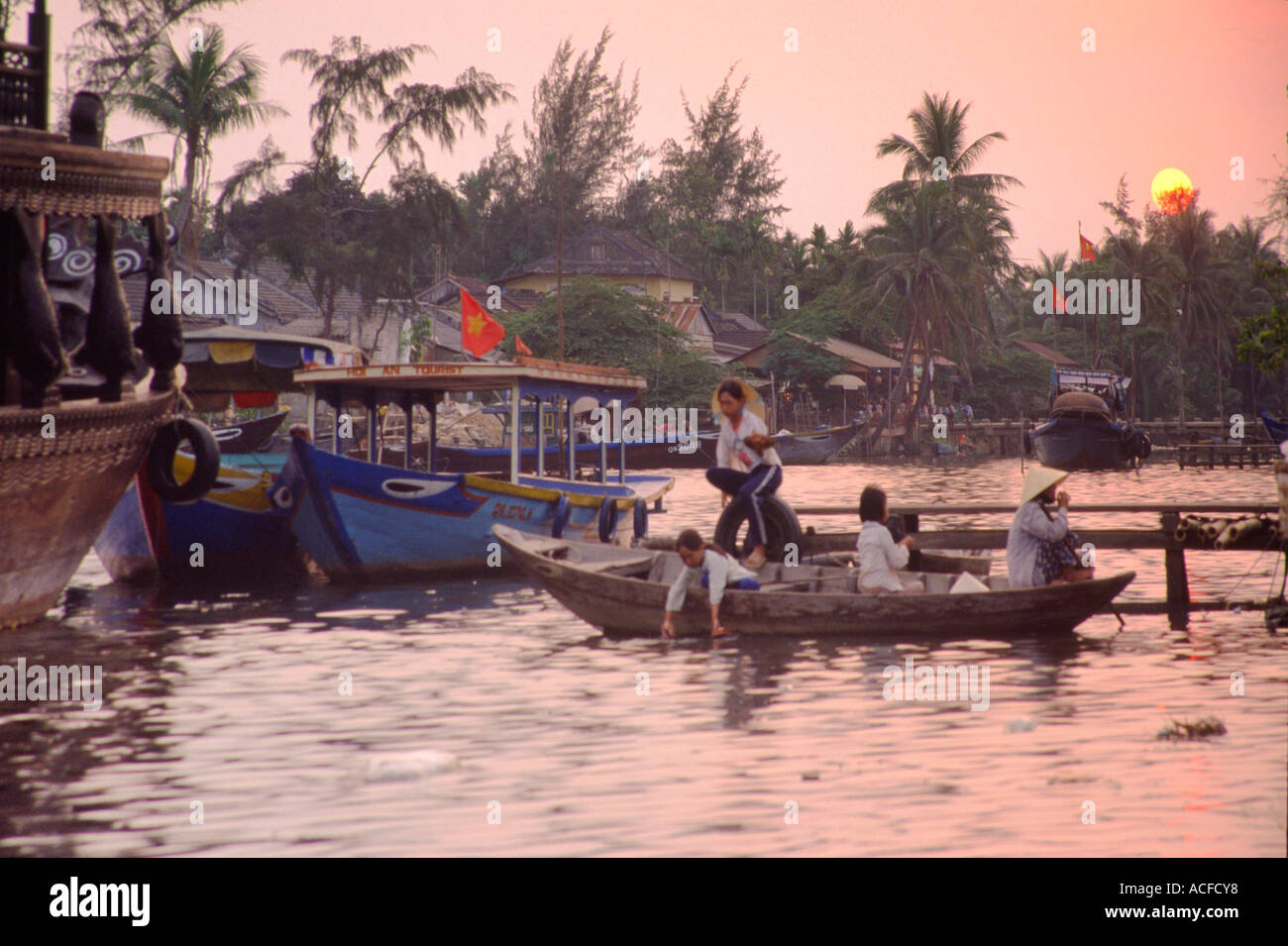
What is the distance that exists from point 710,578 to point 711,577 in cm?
2

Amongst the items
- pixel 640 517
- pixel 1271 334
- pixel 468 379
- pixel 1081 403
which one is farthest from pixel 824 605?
pixel 1081 403

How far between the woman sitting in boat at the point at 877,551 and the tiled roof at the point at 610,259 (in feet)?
170

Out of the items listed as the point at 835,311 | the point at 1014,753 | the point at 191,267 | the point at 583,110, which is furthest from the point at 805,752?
the point at 583,110

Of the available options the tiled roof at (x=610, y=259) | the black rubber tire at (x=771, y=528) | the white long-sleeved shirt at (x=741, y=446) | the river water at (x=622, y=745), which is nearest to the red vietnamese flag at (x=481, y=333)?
the river water at (x=622, y=745)

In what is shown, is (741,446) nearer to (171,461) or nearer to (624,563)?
(624,563)

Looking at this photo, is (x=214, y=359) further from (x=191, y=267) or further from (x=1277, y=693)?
(x=191, y=267)

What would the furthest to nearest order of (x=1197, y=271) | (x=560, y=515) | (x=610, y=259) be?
1. (x=610, y=259)
2. (x=1197, y=271)
3. (x=560, y=515)

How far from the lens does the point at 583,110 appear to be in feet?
231

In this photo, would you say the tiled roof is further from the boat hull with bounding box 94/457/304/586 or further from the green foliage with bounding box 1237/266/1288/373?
the green foliage with bounding box 1237/266/1288/373

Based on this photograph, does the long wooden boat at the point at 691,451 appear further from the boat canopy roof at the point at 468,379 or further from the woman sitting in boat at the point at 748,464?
the woman sitting in boat at the point at 748,464

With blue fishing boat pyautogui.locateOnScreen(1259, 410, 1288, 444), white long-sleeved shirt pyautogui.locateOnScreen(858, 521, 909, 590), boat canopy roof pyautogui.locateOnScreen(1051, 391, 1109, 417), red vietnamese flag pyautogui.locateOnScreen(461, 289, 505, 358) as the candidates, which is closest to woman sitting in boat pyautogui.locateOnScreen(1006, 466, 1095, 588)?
white long-sleeved shirt pyautogui.locateOnScreen(858, 521, 909, 590)

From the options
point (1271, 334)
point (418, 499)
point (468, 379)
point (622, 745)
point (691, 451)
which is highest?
point (1271, 334)

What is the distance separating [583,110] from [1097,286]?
27.9 metres

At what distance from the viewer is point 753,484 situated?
1279 cm
